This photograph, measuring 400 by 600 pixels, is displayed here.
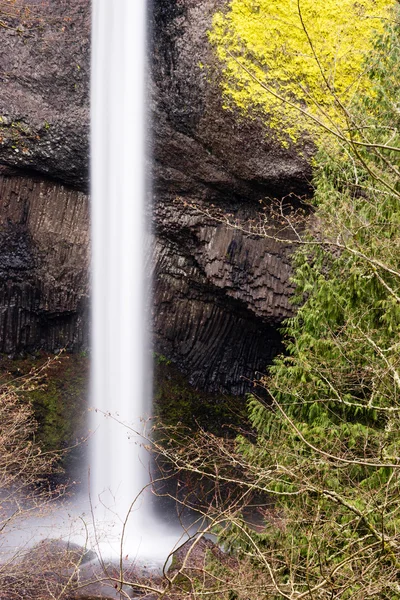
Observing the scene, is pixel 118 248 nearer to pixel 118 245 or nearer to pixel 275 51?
pixel 118 245

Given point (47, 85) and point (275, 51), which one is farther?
point (47, 85)

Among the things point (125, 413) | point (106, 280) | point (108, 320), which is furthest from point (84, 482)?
point (106, 280)

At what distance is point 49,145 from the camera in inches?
495

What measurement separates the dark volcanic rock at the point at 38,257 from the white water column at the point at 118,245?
0.38 m

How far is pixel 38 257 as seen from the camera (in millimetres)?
13188

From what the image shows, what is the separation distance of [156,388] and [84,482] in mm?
2409

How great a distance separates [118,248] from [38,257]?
1675 mm

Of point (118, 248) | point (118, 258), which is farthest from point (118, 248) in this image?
point (118, 258)

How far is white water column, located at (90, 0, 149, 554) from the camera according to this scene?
41.2ft

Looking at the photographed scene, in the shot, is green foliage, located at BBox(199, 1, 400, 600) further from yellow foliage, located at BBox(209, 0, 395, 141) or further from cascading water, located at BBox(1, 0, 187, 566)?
cascading water, located at BBox(1, 0, 187, 566)

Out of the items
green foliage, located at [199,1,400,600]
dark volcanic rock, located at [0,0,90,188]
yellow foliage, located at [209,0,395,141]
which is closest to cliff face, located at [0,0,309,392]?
dark volcanic rock, located at [0,0,90,188]

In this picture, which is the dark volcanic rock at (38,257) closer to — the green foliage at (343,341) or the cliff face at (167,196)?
the cliff face at (167,196)

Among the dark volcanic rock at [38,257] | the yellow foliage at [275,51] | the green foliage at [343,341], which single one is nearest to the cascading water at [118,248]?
the dark volcanic rock at [38,257]

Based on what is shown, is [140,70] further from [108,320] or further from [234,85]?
[108,320]
